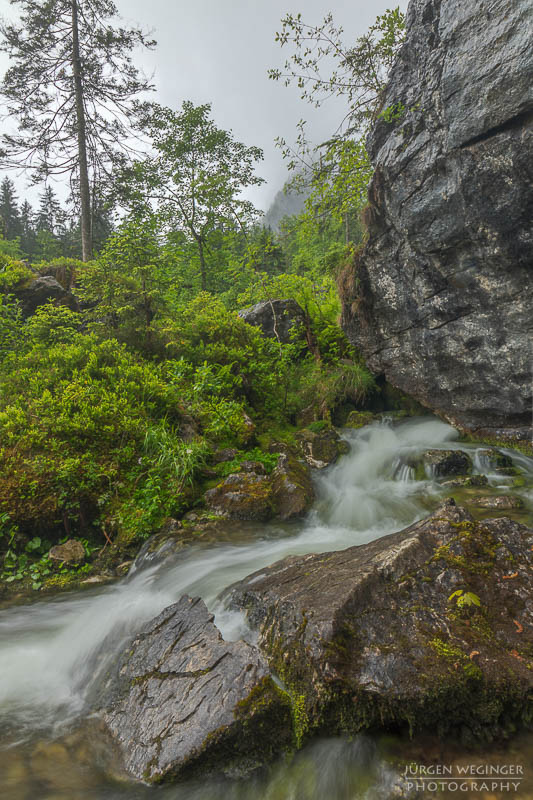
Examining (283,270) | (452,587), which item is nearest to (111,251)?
(452,587)

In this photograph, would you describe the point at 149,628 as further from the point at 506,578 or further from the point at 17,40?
the point at 17,40

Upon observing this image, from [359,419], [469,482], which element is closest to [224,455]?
[359,419]

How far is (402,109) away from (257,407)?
619 cm

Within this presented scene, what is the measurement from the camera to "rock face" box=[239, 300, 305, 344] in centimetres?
1081

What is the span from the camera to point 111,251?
823 centimetres

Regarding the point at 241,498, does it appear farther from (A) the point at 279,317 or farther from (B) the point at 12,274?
(B) the point at 12,274

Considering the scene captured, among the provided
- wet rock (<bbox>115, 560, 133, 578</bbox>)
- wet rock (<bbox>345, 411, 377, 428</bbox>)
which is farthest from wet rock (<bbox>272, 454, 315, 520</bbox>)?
wet rock (<bbox>345, 411, 377, 428</bbox>)

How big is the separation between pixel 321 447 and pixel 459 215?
4.61 meters

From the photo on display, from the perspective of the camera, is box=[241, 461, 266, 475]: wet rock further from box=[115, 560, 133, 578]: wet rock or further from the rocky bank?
the rocky bank

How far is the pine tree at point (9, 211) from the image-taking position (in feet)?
109

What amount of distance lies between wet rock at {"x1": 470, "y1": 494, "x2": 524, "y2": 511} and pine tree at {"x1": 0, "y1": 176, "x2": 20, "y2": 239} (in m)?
40.1

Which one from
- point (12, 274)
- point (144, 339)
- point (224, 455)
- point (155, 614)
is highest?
point (12, 274)

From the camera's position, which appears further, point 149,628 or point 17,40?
point 17,40

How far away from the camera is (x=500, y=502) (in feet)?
16.6
